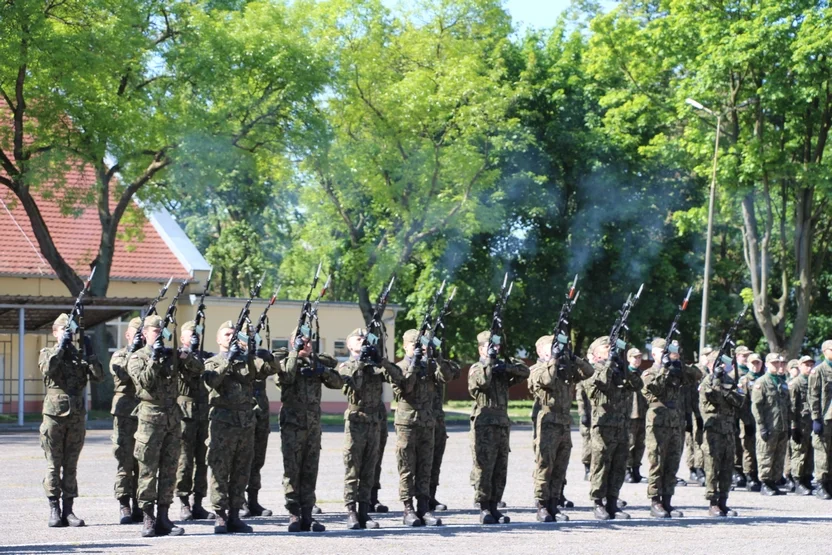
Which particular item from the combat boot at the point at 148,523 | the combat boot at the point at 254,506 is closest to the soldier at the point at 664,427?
the combat boot at the point at 254,506

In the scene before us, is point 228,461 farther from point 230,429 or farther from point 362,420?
point 362,420

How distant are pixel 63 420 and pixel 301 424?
2.17 m

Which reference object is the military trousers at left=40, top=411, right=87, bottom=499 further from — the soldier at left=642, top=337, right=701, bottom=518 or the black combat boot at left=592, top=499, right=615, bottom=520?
the soldier at left=642, top=337, right=701, bottom=518

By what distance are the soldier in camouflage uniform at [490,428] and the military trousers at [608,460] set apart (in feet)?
3.30

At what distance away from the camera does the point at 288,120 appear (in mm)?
31344

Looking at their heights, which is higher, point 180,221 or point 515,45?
point 515,45

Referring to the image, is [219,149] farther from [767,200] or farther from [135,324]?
[135,324]

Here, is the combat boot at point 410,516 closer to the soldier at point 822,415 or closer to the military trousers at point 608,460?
the military trousers at point 608,460

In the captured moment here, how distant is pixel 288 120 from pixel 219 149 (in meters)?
2.78

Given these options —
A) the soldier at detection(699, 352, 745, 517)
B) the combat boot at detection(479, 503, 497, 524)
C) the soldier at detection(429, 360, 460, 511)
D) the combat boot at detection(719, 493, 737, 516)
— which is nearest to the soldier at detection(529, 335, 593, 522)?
the combat boot at detection(479, 503, 497, 524)

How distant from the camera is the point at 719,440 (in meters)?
13.6

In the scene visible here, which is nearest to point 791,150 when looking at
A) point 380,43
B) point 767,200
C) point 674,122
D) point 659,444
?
point 767,200

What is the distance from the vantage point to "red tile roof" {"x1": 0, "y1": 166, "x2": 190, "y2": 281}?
106 feet

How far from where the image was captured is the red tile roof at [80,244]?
3222cm
